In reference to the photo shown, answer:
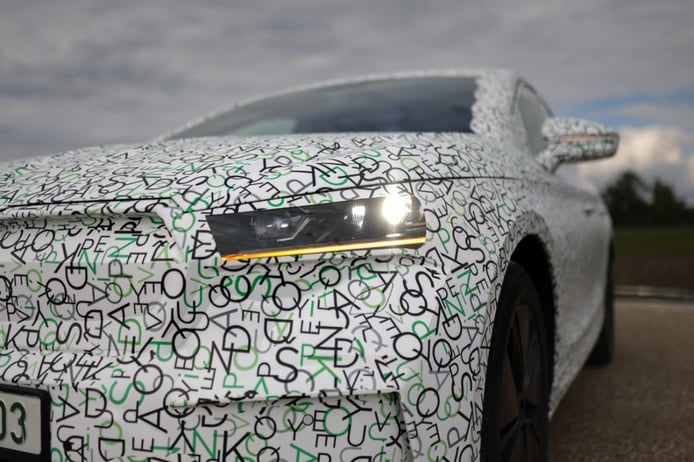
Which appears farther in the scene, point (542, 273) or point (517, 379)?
point (542, 273)

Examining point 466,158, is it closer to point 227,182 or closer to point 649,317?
point 227,182

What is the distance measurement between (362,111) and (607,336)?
240cm

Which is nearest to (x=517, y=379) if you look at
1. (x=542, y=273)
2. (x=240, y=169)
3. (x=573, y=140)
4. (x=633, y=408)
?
(x=542, y=273)

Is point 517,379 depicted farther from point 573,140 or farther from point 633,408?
point 633,408

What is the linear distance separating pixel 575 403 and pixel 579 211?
104cm

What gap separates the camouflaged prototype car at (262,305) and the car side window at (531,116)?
3.25 ft

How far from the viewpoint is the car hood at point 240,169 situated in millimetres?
1365

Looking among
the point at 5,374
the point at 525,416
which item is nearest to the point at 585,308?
the point at 525,416

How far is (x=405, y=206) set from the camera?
54.0 inches

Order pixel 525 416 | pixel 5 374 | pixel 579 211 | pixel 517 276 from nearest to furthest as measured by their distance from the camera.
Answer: pixel 5 374, pixel 517 276, pixel 525 416, pixel 579 211

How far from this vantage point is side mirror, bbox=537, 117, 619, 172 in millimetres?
2525

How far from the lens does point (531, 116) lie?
9.25 ft

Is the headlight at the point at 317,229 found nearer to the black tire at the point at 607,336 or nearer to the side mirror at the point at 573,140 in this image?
the side mirror at the point at 573,140

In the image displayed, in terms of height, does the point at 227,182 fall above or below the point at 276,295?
above
